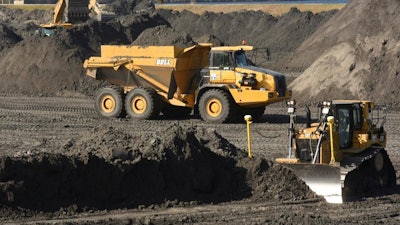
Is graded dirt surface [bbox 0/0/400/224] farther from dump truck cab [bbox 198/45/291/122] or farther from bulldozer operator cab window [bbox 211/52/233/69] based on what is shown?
bulldozer operator cab window [bbox 211/52/233/69]

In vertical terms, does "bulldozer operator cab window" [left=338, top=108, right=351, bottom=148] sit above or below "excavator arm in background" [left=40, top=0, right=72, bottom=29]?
below

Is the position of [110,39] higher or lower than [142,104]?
higher

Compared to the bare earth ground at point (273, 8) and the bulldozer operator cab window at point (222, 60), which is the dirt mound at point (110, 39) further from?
the bare earth ground at point (273, 8)

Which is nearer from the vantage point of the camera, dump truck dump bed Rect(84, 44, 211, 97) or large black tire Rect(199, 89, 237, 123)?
large black tire Rect(199, 89, 237, 123)

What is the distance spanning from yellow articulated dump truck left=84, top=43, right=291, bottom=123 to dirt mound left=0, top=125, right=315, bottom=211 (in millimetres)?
6900

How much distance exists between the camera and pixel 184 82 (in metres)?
22.8

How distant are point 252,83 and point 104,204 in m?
9.50

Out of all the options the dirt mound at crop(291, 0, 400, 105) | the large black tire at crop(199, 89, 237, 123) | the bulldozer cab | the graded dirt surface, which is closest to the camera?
the graded dirt surface

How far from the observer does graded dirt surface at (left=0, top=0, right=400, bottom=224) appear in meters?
12.8

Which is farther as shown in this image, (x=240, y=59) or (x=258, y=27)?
(x=258, y=27)

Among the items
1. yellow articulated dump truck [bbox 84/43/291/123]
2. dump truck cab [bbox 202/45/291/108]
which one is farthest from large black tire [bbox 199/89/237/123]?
dump truck cab [bbox 202/45/291/108]

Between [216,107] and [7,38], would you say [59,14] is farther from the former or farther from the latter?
[216,107]

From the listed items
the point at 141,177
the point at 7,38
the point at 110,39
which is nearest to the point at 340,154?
the point at 141,177

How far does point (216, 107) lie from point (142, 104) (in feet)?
6.33
